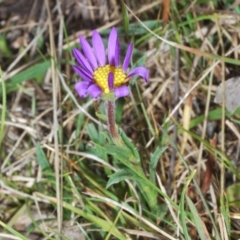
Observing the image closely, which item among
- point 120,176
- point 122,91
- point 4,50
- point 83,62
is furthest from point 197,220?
point 4,50

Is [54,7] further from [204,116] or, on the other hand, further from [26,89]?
[204,116]

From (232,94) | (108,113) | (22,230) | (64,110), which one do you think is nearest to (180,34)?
(232,94)

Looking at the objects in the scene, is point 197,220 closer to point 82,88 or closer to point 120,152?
point 120,152

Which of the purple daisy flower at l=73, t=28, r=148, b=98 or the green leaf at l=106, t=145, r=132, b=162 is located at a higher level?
the purple daisy flower at l=73, t=28, r=148, b=98

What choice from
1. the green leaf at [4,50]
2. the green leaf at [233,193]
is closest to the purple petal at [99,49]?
the green leaf at [233,193]

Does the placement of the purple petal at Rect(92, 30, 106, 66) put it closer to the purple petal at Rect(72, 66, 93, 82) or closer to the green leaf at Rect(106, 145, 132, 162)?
the purple petal at Rect(72, 66, 93, 82)

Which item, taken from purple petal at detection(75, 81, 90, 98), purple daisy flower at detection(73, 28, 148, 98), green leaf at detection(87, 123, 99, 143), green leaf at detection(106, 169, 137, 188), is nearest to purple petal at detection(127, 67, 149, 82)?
purple daisy flower at detection(73, 28, 148, 98)

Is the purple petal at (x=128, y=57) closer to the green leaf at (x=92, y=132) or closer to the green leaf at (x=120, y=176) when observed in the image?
the green leaf at (x=120, y=176)

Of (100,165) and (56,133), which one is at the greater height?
(56,133)
